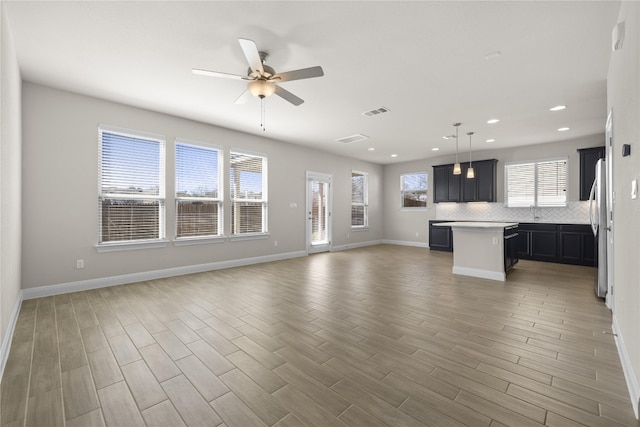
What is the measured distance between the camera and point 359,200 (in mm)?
9398

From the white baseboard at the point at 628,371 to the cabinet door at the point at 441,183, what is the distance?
6029 mm

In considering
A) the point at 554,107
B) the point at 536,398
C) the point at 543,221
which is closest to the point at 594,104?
the point at 554,107

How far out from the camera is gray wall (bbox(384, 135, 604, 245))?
257 inches

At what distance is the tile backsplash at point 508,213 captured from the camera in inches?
255

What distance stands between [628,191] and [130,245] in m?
6.04

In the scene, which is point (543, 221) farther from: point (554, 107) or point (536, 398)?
point (536, 398)

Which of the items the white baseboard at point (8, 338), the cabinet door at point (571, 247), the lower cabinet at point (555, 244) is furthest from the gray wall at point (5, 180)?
the cabinet door at point (571, 247)

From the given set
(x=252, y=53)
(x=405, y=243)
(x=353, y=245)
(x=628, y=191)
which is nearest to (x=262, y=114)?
(x=252, y=53)

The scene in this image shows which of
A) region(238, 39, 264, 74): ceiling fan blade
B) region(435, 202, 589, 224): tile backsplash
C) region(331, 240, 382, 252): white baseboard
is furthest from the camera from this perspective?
region(331, 240, 382, 252): white baseboard

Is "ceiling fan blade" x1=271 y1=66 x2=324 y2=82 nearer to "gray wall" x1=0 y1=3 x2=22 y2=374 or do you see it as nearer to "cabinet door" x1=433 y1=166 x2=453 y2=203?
"gray wall" x1=0 y1=3 x2=22 y2=374

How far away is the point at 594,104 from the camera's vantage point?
4.42 meters

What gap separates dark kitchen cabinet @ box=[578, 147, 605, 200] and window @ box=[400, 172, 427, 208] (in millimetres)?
3767

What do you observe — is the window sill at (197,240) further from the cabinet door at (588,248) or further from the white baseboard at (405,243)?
the cabinet door at (588,248)

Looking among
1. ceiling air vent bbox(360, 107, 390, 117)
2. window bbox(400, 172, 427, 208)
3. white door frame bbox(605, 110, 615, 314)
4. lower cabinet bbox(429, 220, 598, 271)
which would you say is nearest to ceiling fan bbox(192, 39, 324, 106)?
ceiling air vent bbox(360, 107, 390, 117)
